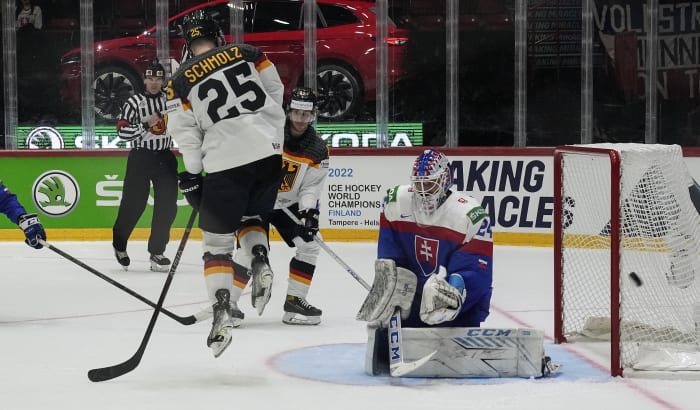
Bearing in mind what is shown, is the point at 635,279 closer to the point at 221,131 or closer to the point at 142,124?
the point at 221,131

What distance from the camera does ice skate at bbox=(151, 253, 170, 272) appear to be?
7172 mm

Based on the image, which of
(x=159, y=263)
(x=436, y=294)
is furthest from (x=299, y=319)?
(x=159, y=263)

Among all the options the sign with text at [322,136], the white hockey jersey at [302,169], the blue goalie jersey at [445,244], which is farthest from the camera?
the sign with text at [322,136]

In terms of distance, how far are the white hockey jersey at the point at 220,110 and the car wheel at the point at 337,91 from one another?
579 centimetres

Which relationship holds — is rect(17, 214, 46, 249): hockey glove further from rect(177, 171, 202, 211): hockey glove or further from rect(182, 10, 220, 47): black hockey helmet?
rect(182, 10, 220, 47): black hockey helmet

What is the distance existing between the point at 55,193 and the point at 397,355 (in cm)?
588

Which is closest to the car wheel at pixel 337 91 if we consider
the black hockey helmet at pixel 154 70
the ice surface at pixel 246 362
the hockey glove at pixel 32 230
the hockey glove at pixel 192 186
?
the black hockey helmet at pixel 154 70

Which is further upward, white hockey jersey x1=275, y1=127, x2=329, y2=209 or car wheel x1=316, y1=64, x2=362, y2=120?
car wheel x1=316, y1=64, x2=362, y2=120

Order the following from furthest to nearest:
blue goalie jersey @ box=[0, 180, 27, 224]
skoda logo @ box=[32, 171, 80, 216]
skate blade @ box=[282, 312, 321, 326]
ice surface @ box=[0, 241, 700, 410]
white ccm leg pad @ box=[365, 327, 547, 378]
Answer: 1. skoda logo @ box=[32, 171, 80, 216]
2. skate blade @ box=[282, 312, 321, 326]
3. blue goalie jersey @ box=[0, 180, 27, 224]
4. white ccm leg pad @ box=[365, 327, 547, 378]
5. ice surface @ box=[0, 241, 700, 410]

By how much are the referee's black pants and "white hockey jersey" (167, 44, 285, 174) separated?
3258 mm

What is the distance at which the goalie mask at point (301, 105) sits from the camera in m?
5.10

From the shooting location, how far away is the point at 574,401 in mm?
3543

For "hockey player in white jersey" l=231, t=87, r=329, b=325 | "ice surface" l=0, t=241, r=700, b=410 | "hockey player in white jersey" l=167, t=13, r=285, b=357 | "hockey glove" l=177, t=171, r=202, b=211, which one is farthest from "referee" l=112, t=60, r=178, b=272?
"hockey player in white jersey" l=167, t=13, r=285, b=357

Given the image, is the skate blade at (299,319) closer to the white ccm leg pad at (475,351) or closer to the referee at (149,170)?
the white ccm leg pad at (475,351)
